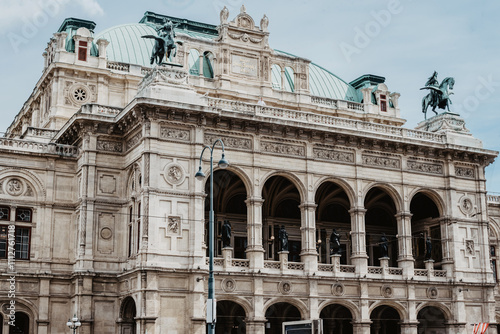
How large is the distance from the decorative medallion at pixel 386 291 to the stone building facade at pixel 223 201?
6cm

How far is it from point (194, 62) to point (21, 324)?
68.4 ft

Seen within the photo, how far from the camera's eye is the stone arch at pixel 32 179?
42719 millimetres

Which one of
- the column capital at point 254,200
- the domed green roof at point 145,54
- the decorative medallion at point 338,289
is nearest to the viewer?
the column capital at point 254,200

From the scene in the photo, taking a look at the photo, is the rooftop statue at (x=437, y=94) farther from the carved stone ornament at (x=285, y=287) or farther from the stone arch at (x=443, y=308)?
the carved stone ornament at (x=285, y=287)

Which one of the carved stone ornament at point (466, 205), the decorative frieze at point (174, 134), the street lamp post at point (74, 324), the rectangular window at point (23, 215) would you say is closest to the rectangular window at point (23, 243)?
the rectangular window at point (23, 215)

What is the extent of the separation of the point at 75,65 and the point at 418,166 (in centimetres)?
2297

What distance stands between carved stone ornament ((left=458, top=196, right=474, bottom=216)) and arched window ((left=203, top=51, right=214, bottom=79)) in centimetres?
1858

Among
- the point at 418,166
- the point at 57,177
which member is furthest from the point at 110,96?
the point at 418,166

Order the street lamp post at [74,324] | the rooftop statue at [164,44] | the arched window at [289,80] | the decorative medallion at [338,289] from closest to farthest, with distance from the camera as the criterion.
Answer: the street lamp post at [74,324], the rooftop statue at [164,44], the decorative medallion at [338,289], the arched window at [289,80]

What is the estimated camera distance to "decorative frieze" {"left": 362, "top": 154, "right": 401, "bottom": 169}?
4559 cm

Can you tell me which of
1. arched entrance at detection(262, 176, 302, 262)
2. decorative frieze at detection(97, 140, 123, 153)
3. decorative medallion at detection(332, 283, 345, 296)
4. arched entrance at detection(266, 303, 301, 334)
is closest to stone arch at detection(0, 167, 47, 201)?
decorative frieze at detection(97, 140, 123, 153)

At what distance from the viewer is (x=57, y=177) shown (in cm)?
4375

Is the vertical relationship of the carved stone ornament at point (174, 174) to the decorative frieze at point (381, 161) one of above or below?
below

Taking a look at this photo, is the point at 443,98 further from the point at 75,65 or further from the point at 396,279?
the point at 75,65
